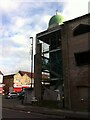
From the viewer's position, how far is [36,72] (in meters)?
37.8

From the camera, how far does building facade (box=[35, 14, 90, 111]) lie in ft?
96.4

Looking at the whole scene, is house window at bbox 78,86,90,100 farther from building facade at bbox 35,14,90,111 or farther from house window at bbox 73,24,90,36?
house window at bbox 73,24,90,36

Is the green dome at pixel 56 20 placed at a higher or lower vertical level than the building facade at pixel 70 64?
higher

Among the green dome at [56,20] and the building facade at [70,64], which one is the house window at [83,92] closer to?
the building facade at [70,64]

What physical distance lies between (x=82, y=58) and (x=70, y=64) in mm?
1724

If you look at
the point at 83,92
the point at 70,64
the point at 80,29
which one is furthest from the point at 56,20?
the point at 83,92

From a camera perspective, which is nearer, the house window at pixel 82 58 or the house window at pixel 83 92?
the house window at pixel 83 92

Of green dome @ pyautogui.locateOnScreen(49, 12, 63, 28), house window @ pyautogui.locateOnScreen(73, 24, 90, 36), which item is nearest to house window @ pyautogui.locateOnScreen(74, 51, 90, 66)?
house window @ pyautogui.locateOnScreen(73, 24, 90, 36)

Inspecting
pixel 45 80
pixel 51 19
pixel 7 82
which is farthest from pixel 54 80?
pixel 7 82

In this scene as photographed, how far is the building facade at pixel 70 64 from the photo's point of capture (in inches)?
1156

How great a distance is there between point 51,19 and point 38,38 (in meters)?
4.70

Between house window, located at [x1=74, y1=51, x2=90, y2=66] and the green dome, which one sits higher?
the green dome

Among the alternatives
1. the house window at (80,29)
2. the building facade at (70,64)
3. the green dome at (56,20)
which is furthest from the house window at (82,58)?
the green dome at (56,20)

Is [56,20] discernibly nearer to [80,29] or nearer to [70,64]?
[80,29]
